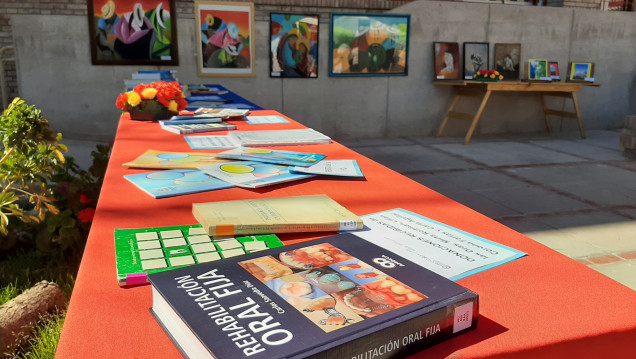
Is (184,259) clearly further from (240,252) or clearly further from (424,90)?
(424,90)

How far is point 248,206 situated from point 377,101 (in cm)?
595

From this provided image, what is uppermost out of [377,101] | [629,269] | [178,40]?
[178,40]

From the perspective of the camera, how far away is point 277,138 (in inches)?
87.7

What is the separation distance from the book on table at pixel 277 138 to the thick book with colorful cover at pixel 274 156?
0.17 metres

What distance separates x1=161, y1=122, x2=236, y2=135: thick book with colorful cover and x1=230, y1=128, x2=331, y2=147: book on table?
0.15 m

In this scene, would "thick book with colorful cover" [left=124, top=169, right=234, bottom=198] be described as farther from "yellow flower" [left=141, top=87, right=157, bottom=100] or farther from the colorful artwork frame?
the colorful artwork frame

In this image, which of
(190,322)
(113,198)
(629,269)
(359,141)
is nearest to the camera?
(190,322)

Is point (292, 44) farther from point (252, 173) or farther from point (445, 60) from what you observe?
point (252, 173)

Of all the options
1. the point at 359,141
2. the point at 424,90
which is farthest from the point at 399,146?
the point at 424,90

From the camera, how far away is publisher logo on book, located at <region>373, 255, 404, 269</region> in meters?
0.82

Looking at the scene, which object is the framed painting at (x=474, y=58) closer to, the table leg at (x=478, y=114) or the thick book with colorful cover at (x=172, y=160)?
the table leg at (x=478, y=114)

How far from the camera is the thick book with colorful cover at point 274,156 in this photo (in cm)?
173

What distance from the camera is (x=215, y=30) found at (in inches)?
244

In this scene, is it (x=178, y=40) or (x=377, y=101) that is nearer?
(x=178, y=40)
